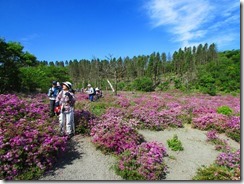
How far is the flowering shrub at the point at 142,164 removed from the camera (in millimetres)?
5495

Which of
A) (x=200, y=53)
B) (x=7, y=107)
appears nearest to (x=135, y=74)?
(x=200, y=53)

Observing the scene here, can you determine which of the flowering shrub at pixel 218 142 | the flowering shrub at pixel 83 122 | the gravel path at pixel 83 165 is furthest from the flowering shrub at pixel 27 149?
the flowering shrub at pixel 218 142

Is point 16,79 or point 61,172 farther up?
point 16,79

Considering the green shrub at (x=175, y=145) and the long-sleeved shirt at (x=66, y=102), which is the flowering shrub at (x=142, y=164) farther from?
the long-sleeved shirt at (x=66, y=102)

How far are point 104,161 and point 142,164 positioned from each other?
1282mm

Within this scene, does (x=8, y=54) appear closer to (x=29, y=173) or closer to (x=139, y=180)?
(x=29, y=173)

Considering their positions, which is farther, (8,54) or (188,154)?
(8,54)

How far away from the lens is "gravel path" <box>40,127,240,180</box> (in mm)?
5586

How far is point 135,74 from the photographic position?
264 feet

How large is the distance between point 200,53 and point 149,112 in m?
78.9

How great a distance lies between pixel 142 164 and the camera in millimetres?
5766

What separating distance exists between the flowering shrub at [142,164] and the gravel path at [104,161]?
230 millimetres

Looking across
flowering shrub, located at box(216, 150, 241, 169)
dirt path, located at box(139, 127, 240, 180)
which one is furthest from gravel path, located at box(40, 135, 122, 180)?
flowering shrub, located at box(216, 150, 241, 169)

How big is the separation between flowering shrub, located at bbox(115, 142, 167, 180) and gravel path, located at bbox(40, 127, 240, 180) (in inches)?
9.1
